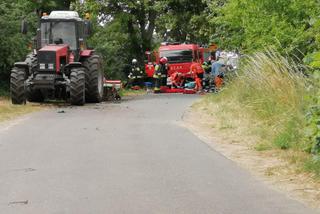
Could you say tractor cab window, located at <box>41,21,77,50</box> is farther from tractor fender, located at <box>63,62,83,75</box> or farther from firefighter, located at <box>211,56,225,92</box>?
firefighter, located at <box>211,56,225,92</box>

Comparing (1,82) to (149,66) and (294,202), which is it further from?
(294,202)

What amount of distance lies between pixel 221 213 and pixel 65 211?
5.30 ft

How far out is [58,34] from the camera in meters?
22.9

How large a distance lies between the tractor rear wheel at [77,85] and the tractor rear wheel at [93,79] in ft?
4.01

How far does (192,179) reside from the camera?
330 inches

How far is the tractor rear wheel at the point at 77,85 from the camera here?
68.1ft

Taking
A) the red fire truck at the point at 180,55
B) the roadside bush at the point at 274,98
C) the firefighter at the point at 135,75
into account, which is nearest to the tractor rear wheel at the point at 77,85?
the roadside bush at the point at 274,98

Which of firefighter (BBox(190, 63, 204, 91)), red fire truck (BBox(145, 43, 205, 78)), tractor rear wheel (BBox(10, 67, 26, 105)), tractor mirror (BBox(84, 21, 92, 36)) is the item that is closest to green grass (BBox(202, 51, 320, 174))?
tractor mirror (BBox(84, 21, 92, 36))

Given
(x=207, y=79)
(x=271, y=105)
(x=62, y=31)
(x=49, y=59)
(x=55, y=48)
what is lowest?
(x=207, y=79)

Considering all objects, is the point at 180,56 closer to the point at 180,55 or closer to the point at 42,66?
the point at 180,55

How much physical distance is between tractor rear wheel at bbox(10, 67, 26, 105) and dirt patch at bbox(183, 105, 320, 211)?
24.5 ft

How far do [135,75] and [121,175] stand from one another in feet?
97.5

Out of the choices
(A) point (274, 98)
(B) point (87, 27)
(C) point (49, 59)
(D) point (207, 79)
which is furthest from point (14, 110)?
(D) point (207, 79)

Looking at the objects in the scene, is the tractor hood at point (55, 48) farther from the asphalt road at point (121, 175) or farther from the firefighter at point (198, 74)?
the firefighter at point (198, 74)
